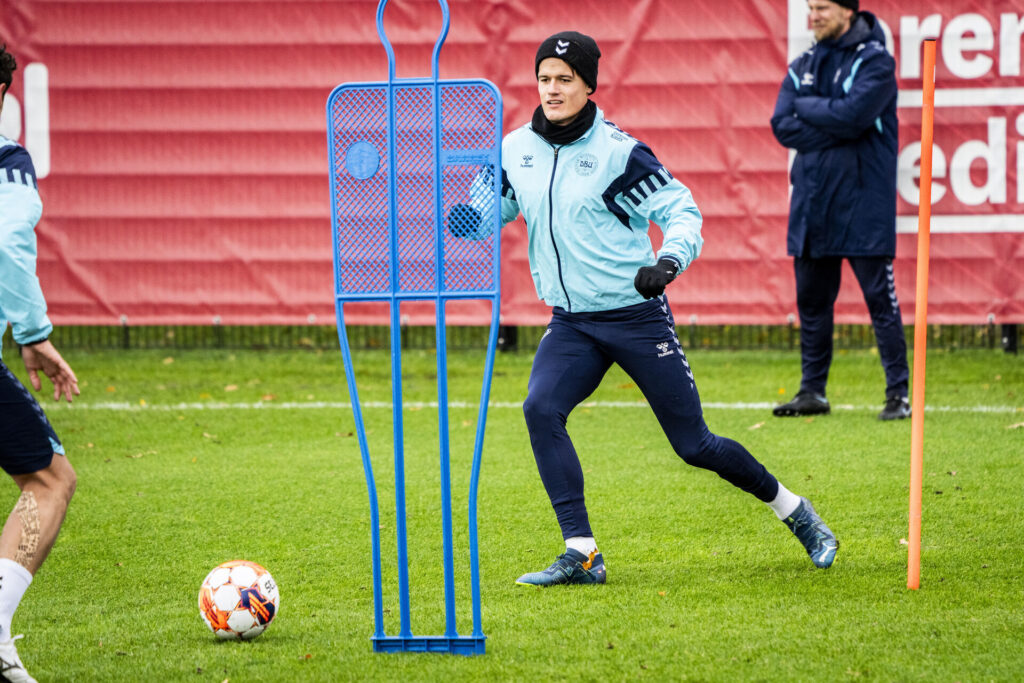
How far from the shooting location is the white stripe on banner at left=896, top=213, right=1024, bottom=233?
10.1 meters

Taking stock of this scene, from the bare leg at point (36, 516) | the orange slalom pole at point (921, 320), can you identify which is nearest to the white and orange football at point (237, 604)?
the bare leg at point (36, 516)

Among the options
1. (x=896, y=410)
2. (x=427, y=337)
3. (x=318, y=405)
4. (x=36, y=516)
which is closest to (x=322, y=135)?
(x=427, y=337)

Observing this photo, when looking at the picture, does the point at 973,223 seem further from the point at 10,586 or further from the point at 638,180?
the point at 10,586

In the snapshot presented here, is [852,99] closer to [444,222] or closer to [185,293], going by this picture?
[444,222]

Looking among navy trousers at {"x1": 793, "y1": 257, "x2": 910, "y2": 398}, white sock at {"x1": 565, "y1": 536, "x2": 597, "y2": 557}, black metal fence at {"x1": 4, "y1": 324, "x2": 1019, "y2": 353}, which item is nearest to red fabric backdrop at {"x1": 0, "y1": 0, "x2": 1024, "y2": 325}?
black metal fence at {"x1": 4, "y1": 324, "x2": 1019, "y2": 353}

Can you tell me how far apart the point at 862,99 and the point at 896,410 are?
194 cm

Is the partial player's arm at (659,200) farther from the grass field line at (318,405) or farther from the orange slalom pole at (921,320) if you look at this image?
the grass field line at (318,405)

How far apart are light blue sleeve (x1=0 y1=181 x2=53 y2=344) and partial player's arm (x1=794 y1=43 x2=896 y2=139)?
5.59 metres

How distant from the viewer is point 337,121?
3.91 metres

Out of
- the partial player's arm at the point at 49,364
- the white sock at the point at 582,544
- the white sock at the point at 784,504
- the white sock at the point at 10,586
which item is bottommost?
the white sock at the point at 582,544

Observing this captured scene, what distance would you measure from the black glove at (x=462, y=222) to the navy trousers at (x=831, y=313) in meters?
4.72

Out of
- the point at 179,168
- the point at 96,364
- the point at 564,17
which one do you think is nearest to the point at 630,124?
the point at 564,17

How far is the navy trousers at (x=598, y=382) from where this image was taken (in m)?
4.90

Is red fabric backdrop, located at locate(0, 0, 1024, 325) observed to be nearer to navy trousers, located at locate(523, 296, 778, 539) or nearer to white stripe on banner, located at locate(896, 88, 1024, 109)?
white stripe on banner, located at locate(896, 88, 1024, 109)
